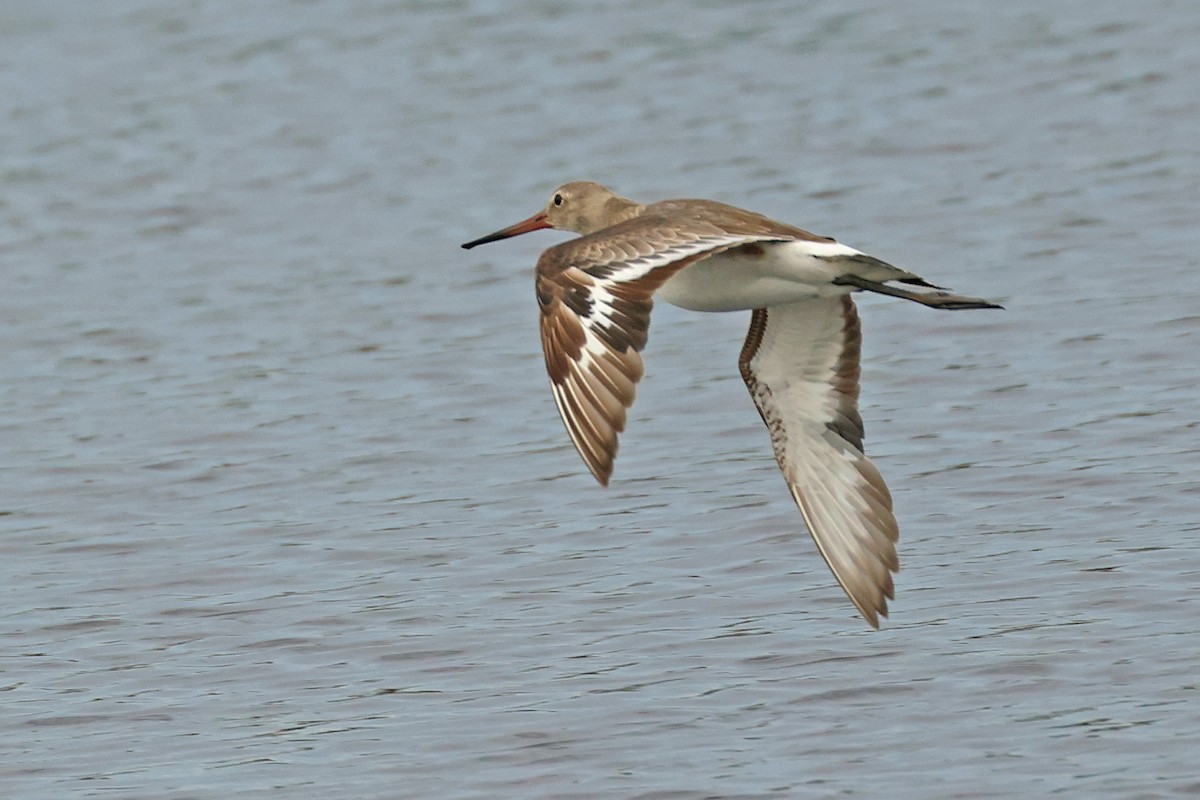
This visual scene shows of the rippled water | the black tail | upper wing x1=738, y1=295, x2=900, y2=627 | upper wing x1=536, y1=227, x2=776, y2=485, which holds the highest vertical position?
upper wing x1=536, y1=227, x2=776, y2=485

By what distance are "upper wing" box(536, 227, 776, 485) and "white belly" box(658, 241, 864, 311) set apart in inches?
22.2

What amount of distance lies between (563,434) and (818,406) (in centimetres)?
299

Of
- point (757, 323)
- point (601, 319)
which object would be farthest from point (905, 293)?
point (601, 319)

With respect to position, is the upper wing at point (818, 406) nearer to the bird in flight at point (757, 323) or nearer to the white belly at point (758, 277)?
the bird in flight at point (757, 323)

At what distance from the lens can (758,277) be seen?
9.00m

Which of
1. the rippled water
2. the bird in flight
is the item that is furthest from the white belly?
the rippled water

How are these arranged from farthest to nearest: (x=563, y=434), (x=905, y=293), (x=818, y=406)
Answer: (x=563, y=434), (x=818, y=406), (x=905, y=293)

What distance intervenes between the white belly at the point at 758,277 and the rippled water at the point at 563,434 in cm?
139

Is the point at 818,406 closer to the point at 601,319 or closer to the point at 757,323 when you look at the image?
the point at 757,323

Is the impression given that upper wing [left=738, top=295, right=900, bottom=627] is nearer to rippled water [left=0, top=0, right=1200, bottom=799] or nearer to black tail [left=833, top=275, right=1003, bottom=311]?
rippled water [left=0, top=0, right=1200, bottom=799]

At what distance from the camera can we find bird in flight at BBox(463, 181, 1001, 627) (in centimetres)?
760

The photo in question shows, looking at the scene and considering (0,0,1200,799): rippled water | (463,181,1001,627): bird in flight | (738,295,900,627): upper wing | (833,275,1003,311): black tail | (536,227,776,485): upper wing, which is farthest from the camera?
(738,295,900,627): upper wing

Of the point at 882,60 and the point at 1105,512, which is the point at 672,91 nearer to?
the point at 882,60

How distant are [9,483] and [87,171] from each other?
781 cm
